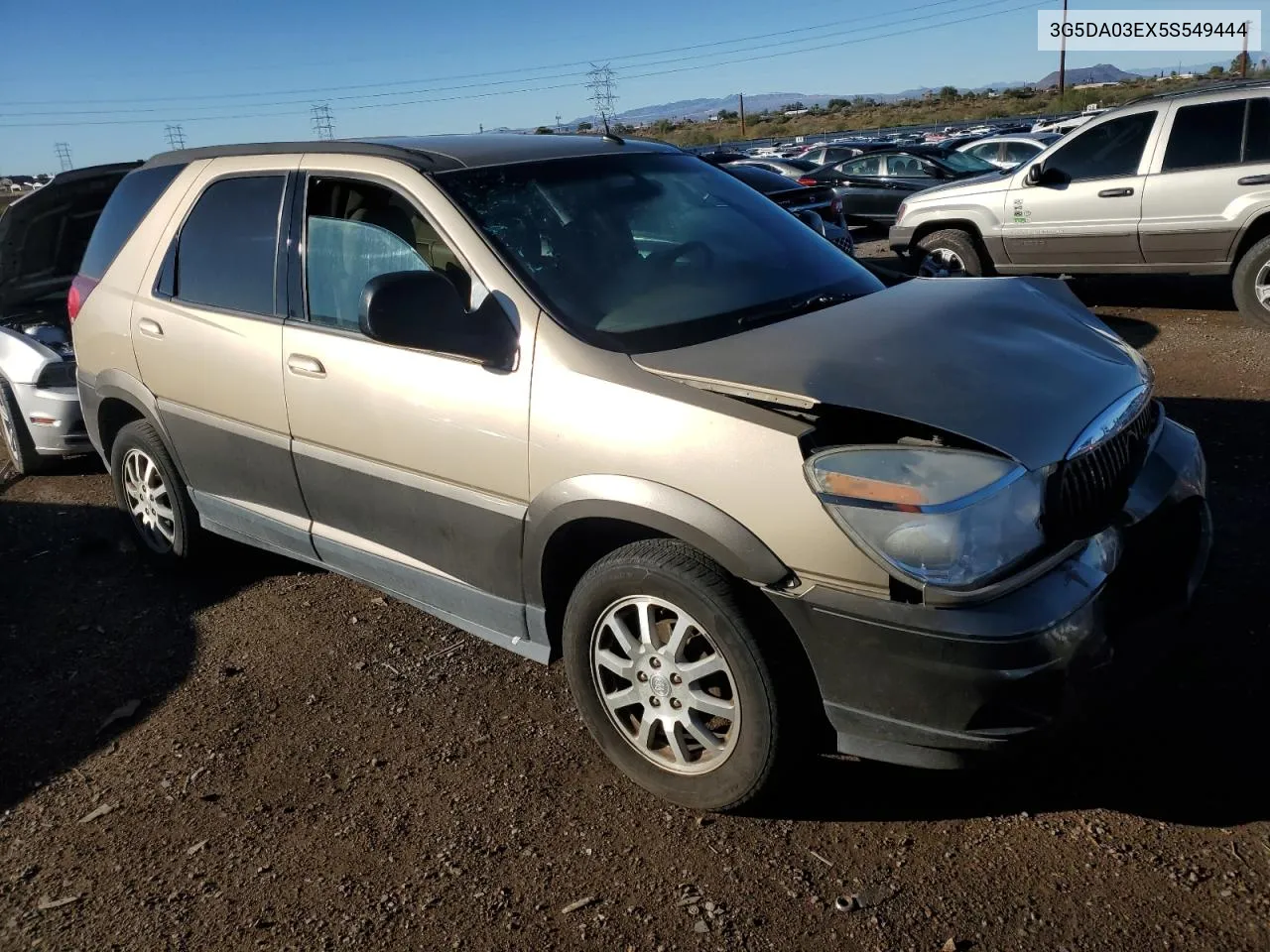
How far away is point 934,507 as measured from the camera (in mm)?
2371

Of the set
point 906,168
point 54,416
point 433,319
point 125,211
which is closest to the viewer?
point 433,319

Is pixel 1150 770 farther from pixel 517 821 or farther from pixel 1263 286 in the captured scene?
pixel 1263 286

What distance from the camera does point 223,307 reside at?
4074 millimetres

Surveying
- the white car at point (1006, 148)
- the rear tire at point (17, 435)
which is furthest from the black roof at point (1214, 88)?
the rear tire at point (17, 435)

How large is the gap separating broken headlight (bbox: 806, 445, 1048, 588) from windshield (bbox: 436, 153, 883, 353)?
0.80 m

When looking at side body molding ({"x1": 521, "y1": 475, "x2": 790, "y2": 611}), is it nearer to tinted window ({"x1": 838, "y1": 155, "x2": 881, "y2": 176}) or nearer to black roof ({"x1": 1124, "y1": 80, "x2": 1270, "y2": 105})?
black roof ({"x1": 1124, "y1": 80, "x2": 1270, "y2": 105})

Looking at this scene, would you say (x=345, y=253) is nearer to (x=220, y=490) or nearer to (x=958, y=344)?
(x=220, y=490)

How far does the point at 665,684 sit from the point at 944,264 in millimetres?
7884

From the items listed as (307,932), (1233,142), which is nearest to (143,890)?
(307,932)

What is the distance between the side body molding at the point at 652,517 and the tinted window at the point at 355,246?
0.89 m

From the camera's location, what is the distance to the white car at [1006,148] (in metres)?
17.2

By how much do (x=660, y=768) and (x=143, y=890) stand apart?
1475mm

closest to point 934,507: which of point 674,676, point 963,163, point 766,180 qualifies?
point 674,676

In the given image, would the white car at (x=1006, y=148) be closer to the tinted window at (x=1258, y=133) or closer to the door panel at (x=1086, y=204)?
the door panel at (x=1086, y=204)
